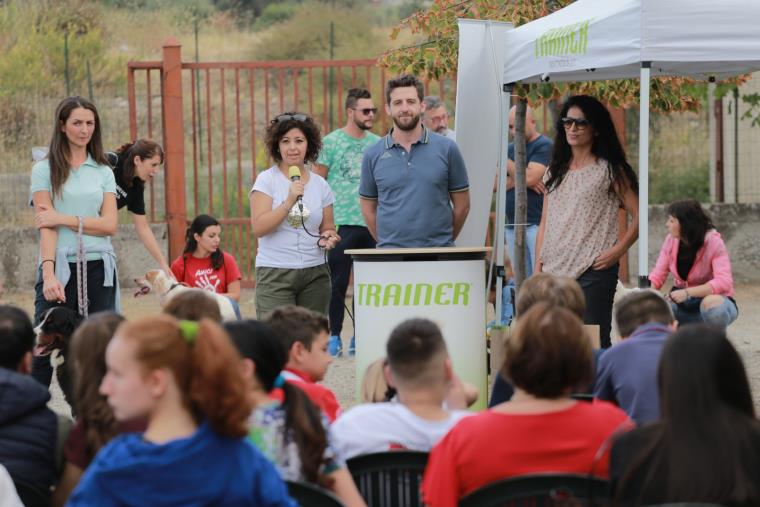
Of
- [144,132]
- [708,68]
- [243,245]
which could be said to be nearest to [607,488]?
[708,68]

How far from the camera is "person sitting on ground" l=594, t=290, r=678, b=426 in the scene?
4203mm

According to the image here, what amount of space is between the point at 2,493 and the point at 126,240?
10.5 m

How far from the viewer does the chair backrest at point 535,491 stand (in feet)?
10.0

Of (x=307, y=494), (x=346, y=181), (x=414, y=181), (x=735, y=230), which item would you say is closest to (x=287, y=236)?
(x=414, y=181)

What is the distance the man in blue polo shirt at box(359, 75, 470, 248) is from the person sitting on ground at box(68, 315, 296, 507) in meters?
4.21

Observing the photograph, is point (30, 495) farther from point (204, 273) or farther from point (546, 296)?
point (204, 273)

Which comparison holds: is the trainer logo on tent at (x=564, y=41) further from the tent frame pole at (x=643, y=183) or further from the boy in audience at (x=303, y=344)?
the boy in audience at (x=303, y=344)

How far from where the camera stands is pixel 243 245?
13891 millimetres

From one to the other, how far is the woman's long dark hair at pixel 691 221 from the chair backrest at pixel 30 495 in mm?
4804

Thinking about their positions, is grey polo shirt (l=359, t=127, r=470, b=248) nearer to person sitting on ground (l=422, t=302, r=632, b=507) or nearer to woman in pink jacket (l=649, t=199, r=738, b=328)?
woman in pink jacket (l=649, t=199, r=738, b=328)

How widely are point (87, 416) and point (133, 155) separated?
4100mm

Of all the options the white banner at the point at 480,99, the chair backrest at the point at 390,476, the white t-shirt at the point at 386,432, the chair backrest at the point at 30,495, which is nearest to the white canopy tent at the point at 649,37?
the white banner at the point at 480,99

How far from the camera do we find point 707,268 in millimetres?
7328

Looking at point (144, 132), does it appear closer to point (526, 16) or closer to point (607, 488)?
point (526, 16)
